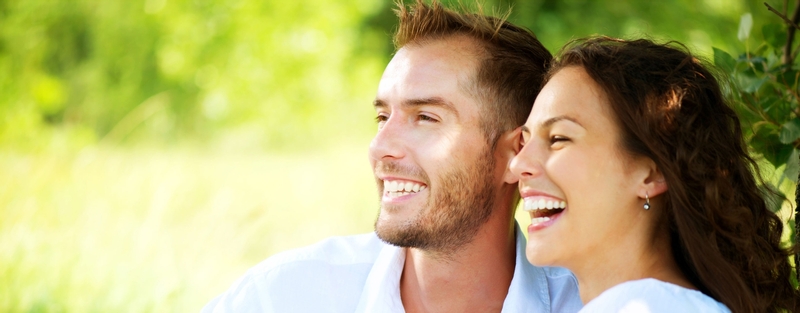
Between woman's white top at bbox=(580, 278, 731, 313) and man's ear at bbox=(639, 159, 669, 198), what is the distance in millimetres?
237

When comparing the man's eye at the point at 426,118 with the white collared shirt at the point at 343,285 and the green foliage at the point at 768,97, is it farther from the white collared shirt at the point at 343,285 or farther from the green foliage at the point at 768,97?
the green foliage at the point at 768,97

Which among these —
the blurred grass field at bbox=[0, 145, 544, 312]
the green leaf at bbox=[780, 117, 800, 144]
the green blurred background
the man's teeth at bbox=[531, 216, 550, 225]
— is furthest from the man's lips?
the blurred grass field at bbox=[0, 145, 544, 312]

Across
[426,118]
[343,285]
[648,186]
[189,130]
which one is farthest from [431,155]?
[189,130]

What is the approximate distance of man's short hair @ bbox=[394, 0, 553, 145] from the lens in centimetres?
263

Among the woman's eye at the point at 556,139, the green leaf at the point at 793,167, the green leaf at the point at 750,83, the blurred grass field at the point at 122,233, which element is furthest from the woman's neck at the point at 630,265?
the blurred grass field at the point at 122,233

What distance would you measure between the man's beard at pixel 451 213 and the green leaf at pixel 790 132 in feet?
2.88

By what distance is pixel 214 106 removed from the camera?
9625 millimetres

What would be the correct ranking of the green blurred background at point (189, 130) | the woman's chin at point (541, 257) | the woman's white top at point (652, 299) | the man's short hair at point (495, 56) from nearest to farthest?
the woman's white top at point (652, 299), the woman's chin at point (541, 257), the man's short hair at point (495, 56), the green blurred background at point (189, 130)

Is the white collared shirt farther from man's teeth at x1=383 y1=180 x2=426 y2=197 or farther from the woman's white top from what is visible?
the woman's white top

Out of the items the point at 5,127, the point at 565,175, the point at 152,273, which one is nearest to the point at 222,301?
the point at 565,175

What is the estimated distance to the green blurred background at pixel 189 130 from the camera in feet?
16.8

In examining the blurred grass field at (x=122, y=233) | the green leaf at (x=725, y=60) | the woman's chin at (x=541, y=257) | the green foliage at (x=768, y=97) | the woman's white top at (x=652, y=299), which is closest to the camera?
the woman's white top at (x=652, y=299)

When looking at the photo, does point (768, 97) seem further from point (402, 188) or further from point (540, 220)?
point (402, 188)

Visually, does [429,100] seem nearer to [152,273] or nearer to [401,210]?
[401,210]
